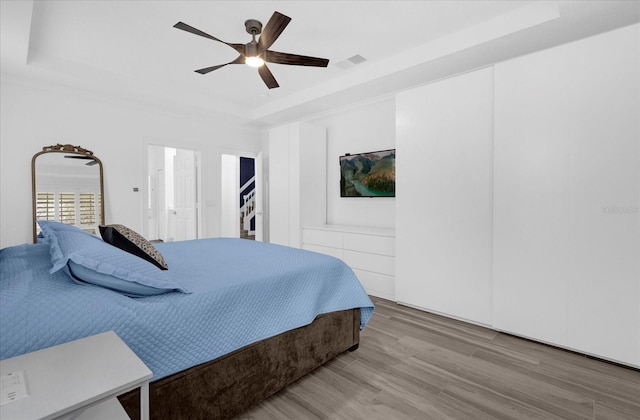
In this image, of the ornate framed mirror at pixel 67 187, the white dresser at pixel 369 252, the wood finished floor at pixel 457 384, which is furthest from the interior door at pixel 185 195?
the wood finished floor at pixel 457 384

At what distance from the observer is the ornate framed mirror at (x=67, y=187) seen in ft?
12.2

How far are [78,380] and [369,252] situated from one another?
325 centimetres

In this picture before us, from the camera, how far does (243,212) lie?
8125mm

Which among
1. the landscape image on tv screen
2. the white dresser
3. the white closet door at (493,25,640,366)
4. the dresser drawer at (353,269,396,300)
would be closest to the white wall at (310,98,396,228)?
the landscape image on tv screen

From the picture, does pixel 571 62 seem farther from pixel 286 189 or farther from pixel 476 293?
pixel 286 189

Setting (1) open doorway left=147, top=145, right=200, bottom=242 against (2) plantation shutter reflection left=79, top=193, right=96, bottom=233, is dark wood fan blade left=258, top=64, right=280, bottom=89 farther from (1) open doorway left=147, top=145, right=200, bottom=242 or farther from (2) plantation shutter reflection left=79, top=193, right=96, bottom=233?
(2) plantation shutter reflection left=79, top=193, right=96, bottom=233

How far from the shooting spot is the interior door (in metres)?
5.25

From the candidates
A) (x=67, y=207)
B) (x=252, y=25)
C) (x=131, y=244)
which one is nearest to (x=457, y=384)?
(x=131, y=244)

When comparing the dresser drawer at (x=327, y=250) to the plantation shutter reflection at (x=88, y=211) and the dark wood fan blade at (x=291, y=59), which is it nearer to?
the dark wood fan blade at (x=291, y=59)

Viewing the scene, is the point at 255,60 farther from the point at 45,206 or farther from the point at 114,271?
the point at 45,206

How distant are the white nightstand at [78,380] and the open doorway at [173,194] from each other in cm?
432

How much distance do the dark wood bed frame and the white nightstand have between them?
0.44 m

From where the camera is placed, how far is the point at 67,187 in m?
3.93

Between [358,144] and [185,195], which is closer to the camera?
[358,144]
